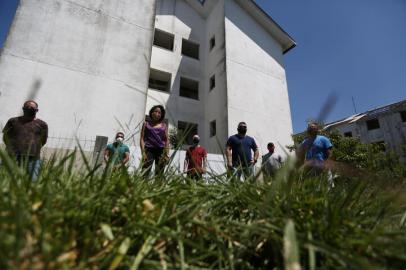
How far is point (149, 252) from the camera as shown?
49cm

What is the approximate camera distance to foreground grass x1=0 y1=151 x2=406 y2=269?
371 millimetres

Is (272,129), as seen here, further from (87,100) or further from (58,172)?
(58,172)

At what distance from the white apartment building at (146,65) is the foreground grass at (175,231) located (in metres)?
4.42

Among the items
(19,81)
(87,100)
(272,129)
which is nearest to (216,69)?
(272,129)

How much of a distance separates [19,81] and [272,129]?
12.1 metres

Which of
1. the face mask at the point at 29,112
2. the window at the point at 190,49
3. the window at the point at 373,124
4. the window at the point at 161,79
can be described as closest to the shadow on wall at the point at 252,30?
the window at the point at 190,49

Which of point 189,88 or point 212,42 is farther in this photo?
point 189,88

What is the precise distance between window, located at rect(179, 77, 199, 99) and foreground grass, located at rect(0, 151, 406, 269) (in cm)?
1517

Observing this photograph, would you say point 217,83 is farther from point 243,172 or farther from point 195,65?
point 243,172

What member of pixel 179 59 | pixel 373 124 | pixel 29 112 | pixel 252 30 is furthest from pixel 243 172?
pixel 373 124

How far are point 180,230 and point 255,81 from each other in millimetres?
14569

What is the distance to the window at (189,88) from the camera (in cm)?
1552

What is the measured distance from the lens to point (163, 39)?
15547mm

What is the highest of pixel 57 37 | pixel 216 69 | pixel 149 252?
pixel 216 69
